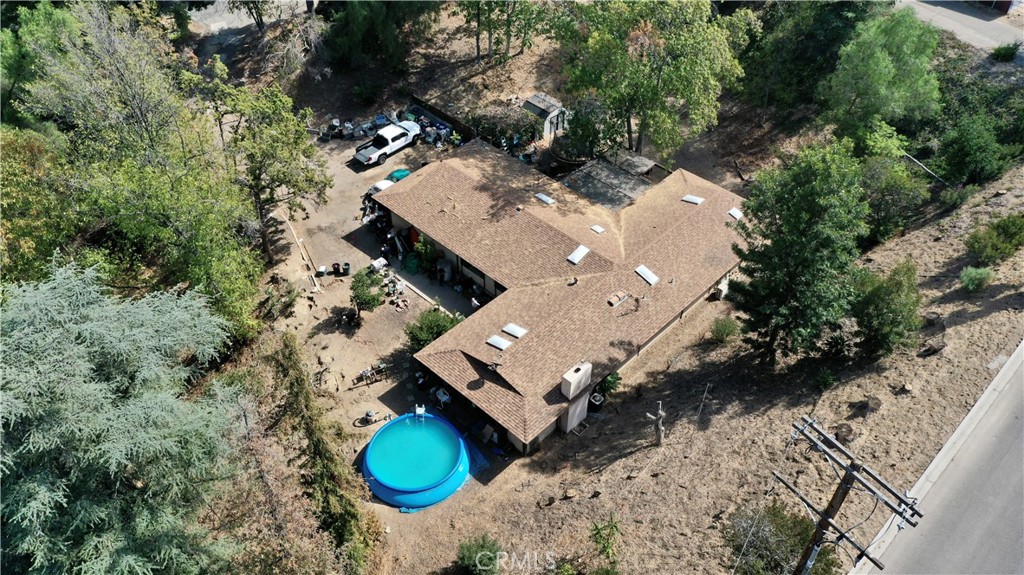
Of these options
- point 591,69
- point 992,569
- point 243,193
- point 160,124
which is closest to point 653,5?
point 591,69

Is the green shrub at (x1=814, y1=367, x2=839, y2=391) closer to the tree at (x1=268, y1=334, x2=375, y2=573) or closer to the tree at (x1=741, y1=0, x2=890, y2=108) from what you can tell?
the tree at (x1=268, y1=334, x2=375, y2=573)

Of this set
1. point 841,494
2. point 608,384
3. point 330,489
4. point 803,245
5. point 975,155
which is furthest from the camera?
point 975,155

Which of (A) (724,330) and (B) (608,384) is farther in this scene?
(A) (724,330)

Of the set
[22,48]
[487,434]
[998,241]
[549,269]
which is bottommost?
[487,434]

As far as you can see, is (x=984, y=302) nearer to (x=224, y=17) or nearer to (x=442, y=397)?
(x=442, y=397)

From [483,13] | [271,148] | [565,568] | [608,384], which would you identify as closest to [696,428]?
[608,384]

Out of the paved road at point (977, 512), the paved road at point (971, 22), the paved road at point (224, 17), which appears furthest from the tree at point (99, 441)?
the paved road at point (971, 22)

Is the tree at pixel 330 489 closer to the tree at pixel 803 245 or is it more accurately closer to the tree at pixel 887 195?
the tree at pixel 803 245
